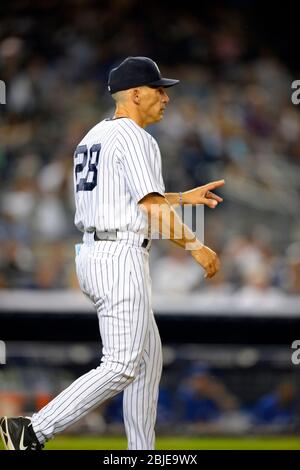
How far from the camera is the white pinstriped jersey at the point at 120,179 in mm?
4840

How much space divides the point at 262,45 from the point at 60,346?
227 inches

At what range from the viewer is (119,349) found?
4.80m

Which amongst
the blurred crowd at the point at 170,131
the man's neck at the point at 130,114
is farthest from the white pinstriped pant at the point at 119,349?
the blurred crowd at the point at 170,131

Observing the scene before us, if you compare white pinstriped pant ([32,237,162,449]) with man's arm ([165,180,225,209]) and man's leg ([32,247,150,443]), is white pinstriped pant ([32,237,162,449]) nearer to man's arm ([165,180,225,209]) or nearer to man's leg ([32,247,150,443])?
man's leg ([32,247,150,443])

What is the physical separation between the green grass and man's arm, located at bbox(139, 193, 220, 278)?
353cm

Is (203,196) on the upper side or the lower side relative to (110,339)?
upper

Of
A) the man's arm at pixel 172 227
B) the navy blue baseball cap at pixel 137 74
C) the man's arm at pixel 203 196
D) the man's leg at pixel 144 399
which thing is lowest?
the man's leg at pixel 144 399

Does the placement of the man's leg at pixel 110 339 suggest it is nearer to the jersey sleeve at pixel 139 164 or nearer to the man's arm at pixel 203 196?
the jersey sleeve at pixel 139 164

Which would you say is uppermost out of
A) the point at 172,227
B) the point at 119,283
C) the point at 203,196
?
the point at 203,196

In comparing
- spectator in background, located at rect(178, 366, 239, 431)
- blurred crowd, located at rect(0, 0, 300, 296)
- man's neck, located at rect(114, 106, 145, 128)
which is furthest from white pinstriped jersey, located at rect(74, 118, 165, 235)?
blurred crowd, located at rect(0, 0, 300, 296)

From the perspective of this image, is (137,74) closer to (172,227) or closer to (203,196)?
(203,196)

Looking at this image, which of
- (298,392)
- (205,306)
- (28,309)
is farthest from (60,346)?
(298,392)

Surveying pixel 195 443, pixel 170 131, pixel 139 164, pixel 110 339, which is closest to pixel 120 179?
pixel 139 164

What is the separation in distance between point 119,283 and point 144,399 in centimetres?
58
